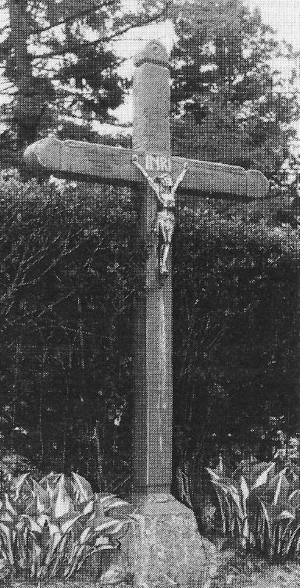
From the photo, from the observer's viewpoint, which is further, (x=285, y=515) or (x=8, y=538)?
(x=285, y=515)

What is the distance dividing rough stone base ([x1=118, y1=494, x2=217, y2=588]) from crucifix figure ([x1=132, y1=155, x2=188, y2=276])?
158cm

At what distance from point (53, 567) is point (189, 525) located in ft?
3.08

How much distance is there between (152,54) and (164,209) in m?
1.08

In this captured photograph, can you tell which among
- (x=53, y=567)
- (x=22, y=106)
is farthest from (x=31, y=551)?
(x=22, y=106)

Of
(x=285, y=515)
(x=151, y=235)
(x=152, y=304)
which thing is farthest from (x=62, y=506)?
(x=151, y=235)

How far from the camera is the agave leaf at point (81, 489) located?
4629 millimetres

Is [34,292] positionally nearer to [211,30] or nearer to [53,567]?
[53,567]

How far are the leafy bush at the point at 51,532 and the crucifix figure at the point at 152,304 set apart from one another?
311 millimetres

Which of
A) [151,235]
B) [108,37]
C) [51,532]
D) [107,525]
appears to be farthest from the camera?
[108,37]

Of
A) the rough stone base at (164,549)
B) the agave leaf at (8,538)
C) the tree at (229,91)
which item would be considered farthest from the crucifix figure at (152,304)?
the tree at (229,91)

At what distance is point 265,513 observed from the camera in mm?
4988

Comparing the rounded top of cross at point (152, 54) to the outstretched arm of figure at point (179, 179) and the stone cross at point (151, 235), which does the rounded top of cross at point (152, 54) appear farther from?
the outstretched arm of figure at point (179, 179)

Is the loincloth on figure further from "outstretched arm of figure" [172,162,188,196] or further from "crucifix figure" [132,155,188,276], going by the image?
"outstretched arm of figure" [172,162,188,196]

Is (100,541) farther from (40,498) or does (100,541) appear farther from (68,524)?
(40,498)
